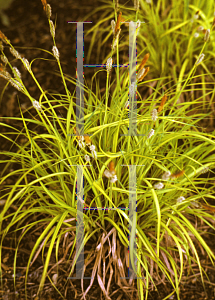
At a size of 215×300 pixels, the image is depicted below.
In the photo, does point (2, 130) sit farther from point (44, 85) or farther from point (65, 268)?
point (65, 268)

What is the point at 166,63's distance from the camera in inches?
69.9

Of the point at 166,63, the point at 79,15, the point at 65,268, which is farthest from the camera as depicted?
the point at 79,15

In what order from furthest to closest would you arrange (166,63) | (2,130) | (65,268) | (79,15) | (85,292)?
(79,15) → (166,63) → (2,130) → (65,268) → (85,292)

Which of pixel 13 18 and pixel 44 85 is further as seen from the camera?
pixel 13 18

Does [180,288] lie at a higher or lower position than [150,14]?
lower

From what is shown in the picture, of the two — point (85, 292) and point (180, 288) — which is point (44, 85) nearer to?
point (85, 292)

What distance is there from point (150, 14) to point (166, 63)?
0.34 meters

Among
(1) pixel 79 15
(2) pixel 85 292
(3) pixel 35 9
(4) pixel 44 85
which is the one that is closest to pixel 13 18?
(3) pixel 35 9

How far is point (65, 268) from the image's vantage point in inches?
48.1

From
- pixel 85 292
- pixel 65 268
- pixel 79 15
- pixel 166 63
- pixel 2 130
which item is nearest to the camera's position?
pixel 85 292

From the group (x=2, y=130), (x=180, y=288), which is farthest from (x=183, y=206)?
(x=2, y=130)

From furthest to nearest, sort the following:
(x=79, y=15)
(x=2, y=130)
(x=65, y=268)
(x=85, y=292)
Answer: (x=79, y=15) → (x=2, y=130) → (x=65, y=268) → (x=85, y=292)

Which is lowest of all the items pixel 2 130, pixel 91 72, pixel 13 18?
pixel 2 130

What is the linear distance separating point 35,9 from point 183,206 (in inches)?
78.1
